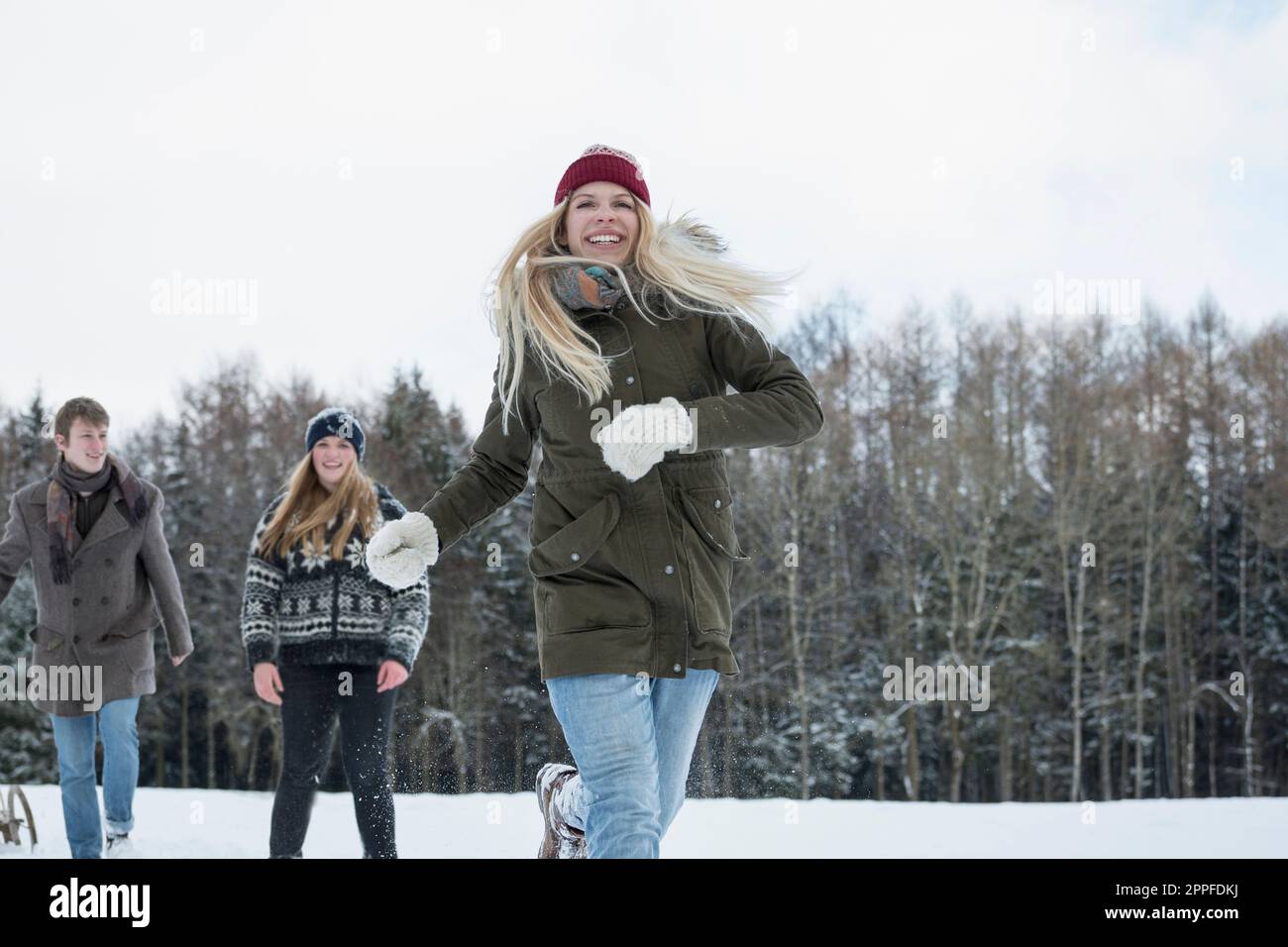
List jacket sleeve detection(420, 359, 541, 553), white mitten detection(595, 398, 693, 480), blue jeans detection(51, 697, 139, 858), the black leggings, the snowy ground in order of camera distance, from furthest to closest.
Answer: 1. the snowy ground
2. blue jeans detection(51, 697, 139, 858)
3. the black leggings
4. jacket sleeve detection(420, 359, 541, 553)
5. white mitten detection(595, 398, 693, 480)

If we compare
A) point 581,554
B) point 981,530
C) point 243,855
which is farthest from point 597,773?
point 981,530

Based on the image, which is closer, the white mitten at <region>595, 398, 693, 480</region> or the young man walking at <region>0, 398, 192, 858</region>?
the white mitten at <region>595, 398, 693, 480</region>

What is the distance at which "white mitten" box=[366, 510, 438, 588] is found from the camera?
290 cm

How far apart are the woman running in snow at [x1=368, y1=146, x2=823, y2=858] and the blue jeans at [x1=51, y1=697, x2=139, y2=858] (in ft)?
8.24

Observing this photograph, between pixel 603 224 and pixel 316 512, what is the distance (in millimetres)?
2080

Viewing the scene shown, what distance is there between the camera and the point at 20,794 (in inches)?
225

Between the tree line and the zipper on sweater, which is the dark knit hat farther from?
the tree line

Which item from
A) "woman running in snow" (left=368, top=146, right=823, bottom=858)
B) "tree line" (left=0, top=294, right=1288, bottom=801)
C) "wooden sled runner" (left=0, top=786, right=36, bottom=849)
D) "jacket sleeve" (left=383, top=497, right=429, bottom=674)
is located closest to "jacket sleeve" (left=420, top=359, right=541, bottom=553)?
"woman running in snow" (left=368, top=146, right=823, bottom=858)

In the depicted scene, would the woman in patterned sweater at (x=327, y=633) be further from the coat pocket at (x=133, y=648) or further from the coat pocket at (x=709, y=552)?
the coat pocket at (x=709, y=552)

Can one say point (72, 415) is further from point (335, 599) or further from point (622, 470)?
point (622, 470)

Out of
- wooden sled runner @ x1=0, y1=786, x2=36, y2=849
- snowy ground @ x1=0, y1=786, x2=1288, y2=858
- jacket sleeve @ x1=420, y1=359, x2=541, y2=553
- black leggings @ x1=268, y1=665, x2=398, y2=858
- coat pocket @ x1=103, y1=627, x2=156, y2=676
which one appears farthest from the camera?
snowy ground @ x1=0, y1=786, x2=1288, y2=858

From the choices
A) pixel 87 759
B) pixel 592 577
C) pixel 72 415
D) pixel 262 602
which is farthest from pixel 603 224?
pixel 87 759

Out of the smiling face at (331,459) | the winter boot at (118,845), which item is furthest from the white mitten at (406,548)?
the winter boot at (118,845)

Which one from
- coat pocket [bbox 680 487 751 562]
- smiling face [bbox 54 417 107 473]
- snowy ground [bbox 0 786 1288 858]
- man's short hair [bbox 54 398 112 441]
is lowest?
snowy ground [bbox 0 786 1288 858]
